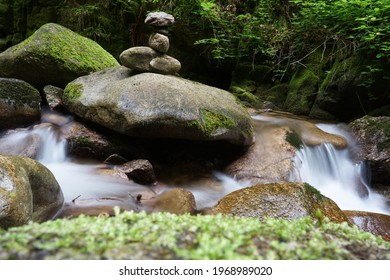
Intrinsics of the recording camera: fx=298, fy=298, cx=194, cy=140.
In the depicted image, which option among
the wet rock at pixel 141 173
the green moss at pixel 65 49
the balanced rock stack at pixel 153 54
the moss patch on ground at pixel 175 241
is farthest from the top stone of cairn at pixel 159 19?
the moss patch on ground at pixel 175 241

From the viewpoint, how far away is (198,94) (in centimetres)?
593

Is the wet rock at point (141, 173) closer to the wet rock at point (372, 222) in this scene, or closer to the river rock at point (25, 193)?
the river rock at point (25, 193)

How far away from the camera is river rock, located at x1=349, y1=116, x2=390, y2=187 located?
→ 6.26m

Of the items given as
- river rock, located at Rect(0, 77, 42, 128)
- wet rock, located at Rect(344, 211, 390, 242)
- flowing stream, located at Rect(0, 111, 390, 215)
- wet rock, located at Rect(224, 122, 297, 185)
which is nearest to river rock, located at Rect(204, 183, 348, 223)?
wet rock, located at Rect(344, 211, 390, 242)

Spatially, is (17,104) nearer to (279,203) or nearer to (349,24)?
(279,203)

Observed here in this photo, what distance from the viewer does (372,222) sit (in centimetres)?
443

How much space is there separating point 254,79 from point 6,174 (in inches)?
388

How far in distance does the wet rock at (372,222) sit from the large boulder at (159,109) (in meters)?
2.46

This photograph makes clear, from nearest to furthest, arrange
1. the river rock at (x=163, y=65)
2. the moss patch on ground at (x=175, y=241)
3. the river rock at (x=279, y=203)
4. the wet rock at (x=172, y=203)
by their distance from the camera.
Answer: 1. the moss patch on ground at (x=175, y=241)
2. the river rock at (x=279, y=203)
3. the wet rock at (x=172, y=203)
4. the river rock at (x=163, y=65)

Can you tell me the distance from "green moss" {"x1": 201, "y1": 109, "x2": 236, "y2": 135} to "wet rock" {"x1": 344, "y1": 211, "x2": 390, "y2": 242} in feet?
8.32

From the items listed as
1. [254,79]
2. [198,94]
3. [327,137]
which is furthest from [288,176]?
[254,79]

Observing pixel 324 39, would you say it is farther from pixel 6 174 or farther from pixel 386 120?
pixel 6 174

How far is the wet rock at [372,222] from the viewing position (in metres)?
4.28

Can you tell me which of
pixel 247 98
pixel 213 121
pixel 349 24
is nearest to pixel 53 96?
pixel 213 121
